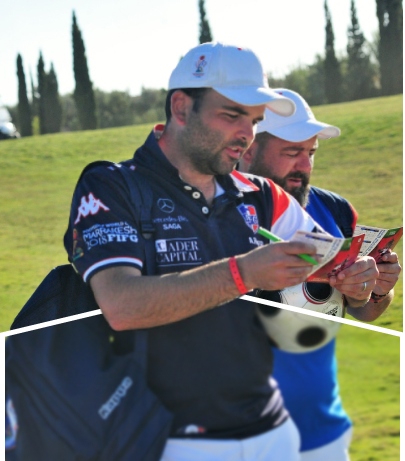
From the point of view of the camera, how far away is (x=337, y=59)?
8.41 m

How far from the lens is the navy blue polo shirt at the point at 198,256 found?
1.27 meters

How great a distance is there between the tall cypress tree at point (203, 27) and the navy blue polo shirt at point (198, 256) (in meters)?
3.54

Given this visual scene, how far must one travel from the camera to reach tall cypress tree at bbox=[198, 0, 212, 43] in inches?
210

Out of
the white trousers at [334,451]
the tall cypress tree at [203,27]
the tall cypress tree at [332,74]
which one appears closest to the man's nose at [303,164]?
the white trousers at [334,451]

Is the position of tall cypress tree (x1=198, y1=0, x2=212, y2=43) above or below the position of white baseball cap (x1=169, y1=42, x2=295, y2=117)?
above

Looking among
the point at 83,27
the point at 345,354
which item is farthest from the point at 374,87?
the point at 345,354

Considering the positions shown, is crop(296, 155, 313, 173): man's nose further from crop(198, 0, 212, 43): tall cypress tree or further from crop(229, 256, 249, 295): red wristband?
crop(198, 0, 212, 43): tall cypress tree

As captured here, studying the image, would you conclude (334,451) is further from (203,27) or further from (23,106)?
(23,106)

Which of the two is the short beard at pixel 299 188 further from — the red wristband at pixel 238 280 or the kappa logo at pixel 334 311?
the red wristband at pixel 238 280

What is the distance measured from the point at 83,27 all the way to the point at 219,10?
39.4 inches

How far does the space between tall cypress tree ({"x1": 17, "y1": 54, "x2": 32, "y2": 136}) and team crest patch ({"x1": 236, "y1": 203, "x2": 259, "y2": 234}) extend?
320 centimetres

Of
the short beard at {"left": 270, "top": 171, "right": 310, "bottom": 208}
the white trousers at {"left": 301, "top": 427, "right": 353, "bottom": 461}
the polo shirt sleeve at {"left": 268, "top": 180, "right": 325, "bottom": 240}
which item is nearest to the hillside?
the short beard at {"left": 270, "top": 171, "right": 310, "bottom": 208}

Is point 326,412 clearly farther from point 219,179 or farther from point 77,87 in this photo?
point 77,87

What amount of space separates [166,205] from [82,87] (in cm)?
397
